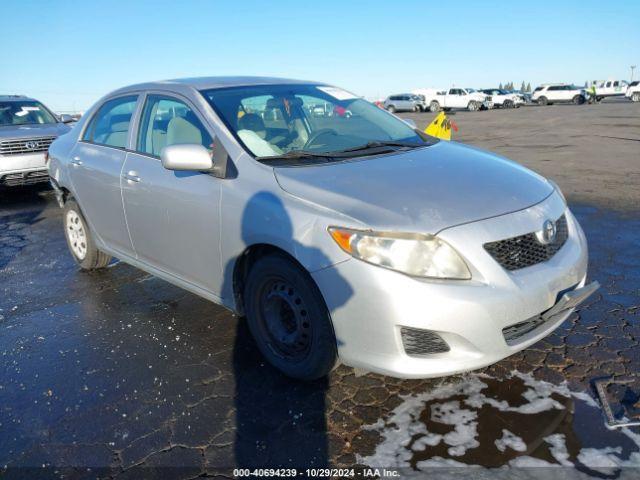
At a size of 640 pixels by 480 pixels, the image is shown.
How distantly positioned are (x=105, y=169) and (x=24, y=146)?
5824 mm

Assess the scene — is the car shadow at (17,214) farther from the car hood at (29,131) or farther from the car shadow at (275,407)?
the car shadow at (275,407)

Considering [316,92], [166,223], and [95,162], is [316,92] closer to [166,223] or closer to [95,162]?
[166,223]

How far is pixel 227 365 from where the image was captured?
3.25 metres

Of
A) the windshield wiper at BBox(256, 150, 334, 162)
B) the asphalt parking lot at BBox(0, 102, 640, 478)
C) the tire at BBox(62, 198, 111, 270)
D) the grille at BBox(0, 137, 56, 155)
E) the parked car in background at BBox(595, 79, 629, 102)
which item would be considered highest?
the parked car in background at BBox(595, 79, 629, 102)

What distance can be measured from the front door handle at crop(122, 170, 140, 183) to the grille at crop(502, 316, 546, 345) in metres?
2.68

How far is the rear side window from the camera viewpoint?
4101 millimetres

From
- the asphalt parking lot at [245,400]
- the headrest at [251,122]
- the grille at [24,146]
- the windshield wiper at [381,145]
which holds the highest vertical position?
the headrest at [251,122]

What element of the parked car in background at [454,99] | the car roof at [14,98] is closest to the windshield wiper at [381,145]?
the car roof at [14,98]

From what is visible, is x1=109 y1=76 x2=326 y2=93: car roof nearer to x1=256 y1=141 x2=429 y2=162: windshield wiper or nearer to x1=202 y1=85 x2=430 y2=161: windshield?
x1=202 y1=85 x2=430 y2=161: windshield

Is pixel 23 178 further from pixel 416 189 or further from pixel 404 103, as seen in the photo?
pixel 404 103

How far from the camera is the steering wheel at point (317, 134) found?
343 cm

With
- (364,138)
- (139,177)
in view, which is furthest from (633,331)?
(139,177)

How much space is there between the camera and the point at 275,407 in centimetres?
275

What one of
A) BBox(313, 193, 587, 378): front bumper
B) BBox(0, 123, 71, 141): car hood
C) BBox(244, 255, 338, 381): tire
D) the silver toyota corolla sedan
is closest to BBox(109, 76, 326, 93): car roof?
the silver toyota corolla sedan
